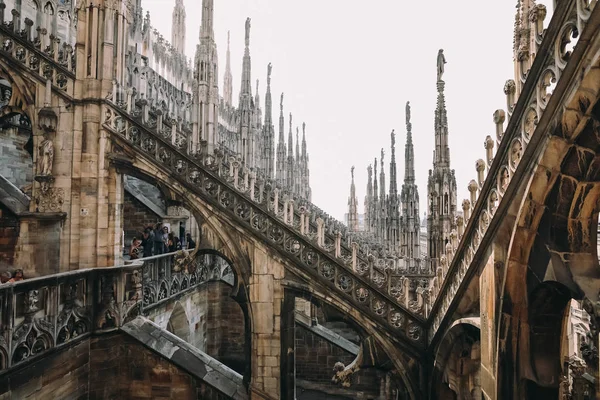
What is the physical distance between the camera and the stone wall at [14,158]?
582 inches

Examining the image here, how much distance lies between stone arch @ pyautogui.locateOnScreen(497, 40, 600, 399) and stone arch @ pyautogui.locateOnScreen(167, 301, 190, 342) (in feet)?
30.1

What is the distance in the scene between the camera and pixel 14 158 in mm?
15117

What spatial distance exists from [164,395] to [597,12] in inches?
348

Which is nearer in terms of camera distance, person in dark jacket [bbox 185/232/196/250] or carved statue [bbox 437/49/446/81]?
carved statue [bbox 437/49/446/81]

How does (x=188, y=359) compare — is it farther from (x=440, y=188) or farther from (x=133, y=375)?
(x=440, y=188)

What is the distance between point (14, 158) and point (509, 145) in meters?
15.6

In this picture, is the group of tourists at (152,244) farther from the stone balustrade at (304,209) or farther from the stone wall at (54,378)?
the stone wall at (54,378)

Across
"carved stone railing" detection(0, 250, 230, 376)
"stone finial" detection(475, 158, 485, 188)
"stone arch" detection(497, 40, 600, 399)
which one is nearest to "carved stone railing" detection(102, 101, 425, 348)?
"carved stone railing" detection(0, 250, 230, 376)

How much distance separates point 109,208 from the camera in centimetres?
902

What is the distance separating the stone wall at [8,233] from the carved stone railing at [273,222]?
105 inches

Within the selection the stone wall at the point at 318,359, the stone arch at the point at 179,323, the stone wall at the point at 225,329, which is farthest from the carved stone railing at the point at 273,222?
the stone wall at the point at 225,329

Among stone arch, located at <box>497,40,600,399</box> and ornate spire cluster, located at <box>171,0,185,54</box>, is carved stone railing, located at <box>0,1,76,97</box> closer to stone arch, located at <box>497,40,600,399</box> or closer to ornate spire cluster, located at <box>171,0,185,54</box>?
stone arch, located at <box>497,40,600,399</box>

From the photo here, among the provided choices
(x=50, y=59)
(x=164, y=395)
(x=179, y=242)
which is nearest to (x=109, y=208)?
(x=50, y=59)

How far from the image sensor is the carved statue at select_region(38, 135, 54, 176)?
875 centimetres
